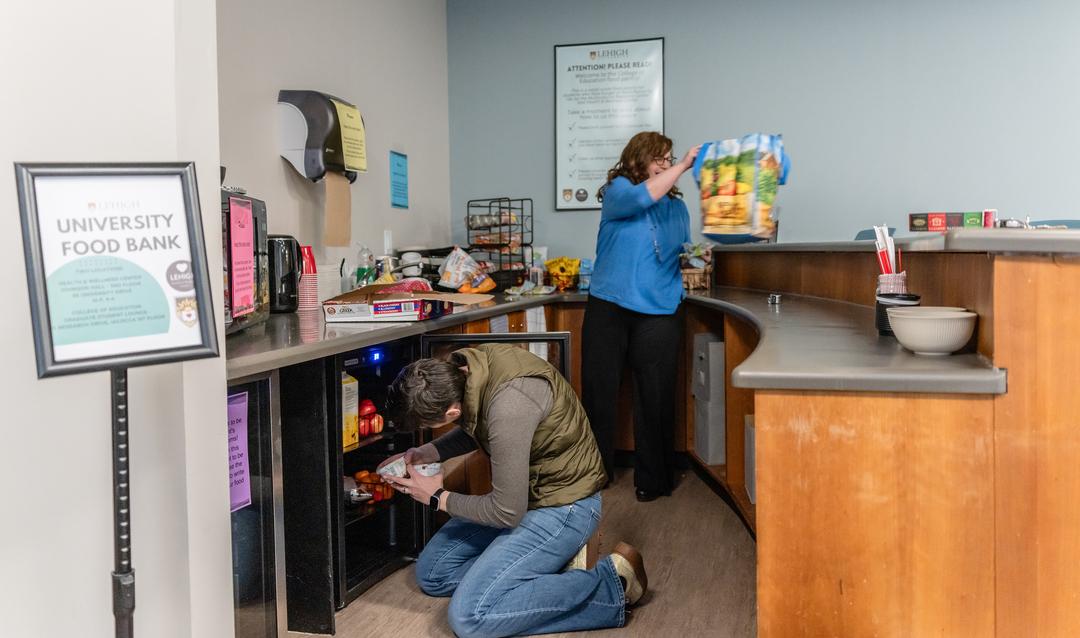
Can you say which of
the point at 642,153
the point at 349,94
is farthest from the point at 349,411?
the point at 349,94

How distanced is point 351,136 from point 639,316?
1320 millimetres

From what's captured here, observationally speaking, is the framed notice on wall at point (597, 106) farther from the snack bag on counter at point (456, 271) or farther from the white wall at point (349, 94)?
the snack bag on counter at point (456, 271)

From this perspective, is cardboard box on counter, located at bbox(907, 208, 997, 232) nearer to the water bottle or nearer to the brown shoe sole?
the brown shoe sole

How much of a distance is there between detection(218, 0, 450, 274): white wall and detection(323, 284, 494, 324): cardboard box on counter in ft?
2.06

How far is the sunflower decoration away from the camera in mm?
4469

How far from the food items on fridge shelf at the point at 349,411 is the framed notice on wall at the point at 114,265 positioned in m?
1.13

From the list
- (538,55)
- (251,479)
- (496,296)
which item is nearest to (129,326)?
(251,479)

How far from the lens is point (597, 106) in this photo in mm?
4812

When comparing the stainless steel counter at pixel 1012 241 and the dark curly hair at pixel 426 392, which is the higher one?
the stainless steel counter at pixel 1012 241

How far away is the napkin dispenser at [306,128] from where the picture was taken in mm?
3146

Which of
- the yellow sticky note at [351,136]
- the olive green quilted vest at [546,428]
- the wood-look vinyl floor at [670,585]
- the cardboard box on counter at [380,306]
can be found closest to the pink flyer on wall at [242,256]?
the cardboard box on counter at [380,306]

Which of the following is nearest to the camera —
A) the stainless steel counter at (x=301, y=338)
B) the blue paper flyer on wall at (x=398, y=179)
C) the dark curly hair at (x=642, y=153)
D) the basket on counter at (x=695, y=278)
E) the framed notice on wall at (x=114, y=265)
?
the framed notice on wall at (x=114, y=265)

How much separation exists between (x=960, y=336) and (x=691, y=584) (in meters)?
1.33

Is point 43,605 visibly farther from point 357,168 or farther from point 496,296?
point 496,296
